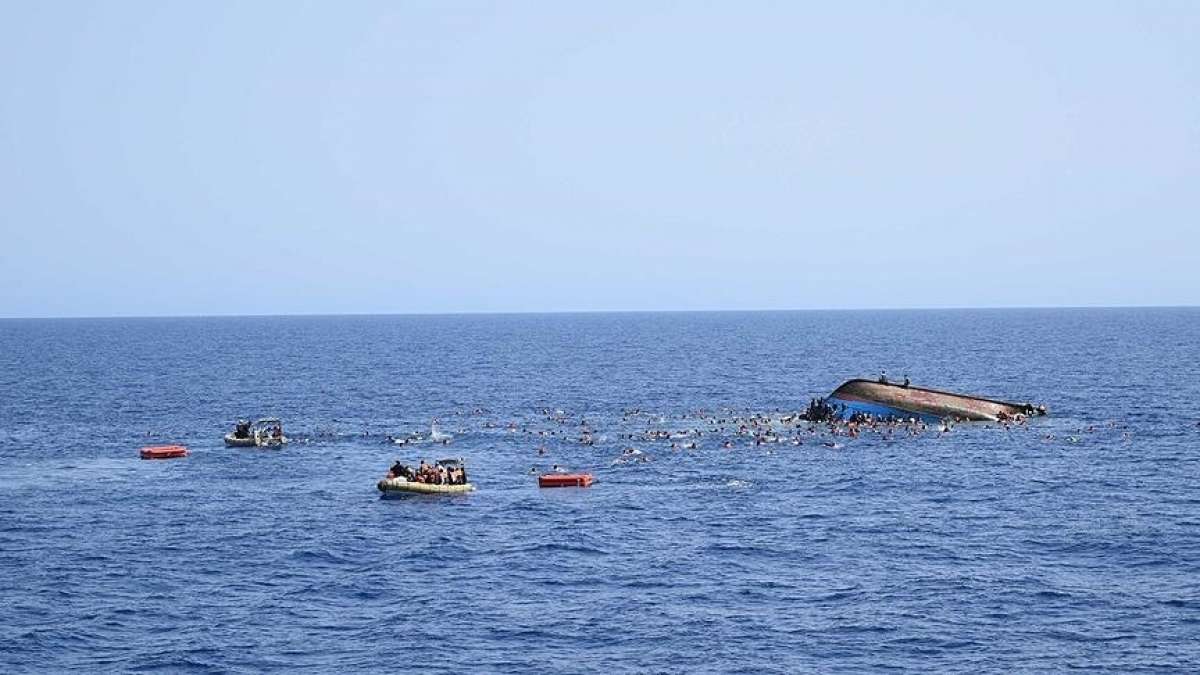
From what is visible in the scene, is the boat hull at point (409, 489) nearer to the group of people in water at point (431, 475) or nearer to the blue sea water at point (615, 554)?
the group of people in water at point (431, 475)

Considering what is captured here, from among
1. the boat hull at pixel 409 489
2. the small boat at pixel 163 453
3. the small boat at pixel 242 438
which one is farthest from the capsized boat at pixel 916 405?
the small boat at pixel 163 453

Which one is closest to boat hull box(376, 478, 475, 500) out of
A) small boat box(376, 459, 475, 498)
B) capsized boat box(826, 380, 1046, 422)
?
small boat box(376, 459, 475, 498)

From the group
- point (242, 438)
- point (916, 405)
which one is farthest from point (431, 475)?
point (916, 405)

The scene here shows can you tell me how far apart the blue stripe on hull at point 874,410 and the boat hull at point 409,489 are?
51780 mm

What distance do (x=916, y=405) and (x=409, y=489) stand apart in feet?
190

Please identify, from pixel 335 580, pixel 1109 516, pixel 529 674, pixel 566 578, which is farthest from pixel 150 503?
pixel 1109 516

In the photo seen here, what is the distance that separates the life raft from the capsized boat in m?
43.9

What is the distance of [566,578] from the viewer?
65.8m

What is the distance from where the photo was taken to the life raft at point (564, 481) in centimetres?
9212

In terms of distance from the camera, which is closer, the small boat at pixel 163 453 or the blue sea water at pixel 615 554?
the blue sea water at pixel 615 554

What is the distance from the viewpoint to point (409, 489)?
88.2 metres

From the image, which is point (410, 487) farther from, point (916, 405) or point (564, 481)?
point (916, 405)

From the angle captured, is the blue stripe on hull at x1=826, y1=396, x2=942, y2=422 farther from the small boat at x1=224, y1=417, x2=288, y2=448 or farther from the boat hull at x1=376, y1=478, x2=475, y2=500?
the boat hull at x1=376, y1=478, x2=475, y2=500

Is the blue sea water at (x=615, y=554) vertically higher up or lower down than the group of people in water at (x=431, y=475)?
lower down
